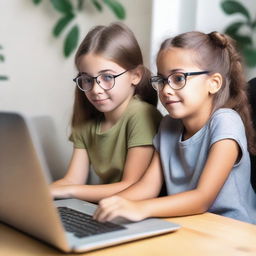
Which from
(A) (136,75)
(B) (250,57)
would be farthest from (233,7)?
(A) (136,75)

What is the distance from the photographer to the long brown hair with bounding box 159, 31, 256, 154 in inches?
49.1

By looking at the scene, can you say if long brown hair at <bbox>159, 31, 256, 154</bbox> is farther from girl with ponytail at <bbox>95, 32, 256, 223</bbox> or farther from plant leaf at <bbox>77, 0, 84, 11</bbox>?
plant leaf at <bbox>77, 0, 84, 11</bbox>

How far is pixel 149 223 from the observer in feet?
2.89

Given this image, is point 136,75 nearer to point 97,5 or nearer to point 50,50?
point 97,5

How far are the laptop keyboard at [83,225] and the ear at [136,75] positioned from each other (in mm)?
632

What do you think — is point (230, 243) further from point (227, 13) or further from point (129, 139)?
point (227, 13)

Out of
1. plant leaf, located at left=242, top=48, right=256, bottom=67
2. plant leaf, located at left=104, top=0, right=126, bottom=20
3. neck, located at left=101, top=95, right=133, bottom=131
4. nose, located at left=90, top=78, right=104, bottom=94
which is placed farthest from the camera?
plant leaf, located at left=104, top=0, right=126, bottom=20

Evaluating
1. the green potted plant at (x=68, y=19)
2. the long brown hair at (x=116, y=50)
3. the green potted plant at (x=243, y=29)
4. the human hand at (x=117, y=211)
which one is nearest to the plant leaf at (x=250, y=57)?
the green potted plant at (x=243, y=29)

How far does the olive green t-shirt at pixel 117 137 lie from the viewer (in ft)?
4.64

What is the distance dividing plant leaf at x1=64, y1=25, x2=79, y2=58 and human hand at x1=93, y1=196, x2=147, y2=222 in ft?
5.18

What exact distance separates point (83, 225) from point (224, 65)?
658mm

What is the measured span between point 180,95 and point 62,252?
593 mm

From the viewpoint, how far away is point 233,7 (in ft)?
6.00

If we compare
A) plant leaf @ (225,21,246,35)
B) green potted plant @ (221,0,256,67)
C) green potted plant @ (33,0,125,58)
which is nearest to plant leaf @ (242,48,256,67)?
green potted plant @ (221,0,256,67)
